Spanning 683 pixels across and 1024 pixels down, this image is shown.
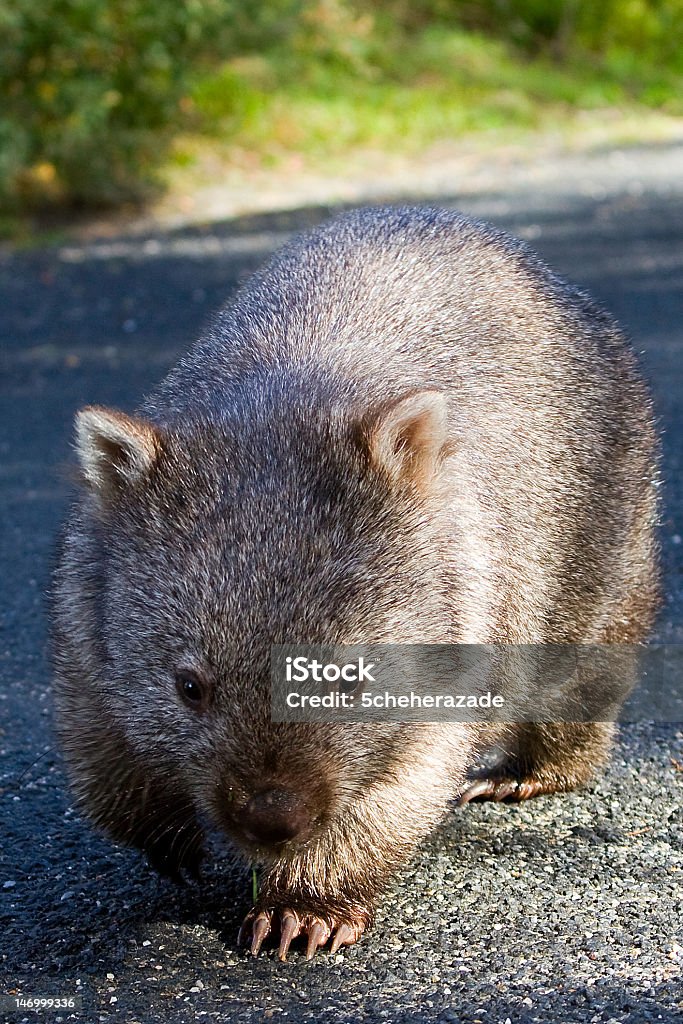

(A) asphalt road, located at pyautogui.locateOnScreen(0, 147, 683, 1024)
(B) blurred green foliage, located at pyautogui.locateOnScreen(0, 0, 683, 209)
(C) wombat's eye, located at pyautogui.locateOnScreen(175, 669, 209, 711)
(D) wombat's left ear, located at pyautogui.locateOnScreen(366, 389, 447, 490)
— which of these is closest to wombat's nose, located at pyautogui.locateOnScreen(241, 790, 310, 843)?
(C) wombat's eye, located at pyautogui.locateOnScreen(175, 669, 209, 711)

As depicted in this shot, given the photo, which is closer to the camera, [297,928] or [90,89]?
[297,928]

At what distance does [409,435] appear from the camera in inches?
109

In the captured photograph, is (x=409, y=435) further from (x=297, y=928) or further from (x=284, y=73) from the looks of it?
(x=284, y=73)

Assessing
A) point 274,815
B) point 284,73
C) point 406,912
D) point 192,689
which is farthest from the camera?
point 284,73

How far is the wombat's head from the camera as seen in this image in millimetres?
2471

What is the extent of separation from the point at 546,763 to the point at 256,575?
1413mm

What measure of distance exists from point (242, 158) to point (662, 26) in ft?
45.6

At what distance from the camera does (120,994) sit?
2715mm

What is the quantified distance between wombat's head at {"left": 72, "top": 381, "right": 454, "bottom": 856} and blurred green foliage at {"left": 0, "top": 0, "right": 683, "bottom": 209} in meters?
8.06

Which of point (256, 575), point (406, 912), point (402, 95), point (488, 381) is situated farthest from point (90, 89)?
point (256, 575)

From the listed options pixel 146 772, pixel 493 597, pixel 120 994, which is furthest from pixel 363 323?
pixel 120 994

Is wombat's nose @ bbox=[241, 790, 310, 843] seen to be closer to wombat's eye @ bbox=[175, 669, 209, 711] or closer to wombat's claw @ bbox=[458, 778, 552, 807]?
wombat's eye @ bbox=[175, 669, 209, 711]

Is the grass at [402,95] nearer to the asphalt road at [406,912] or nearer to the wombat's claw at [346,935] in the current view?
the asphalt road at [406,912]

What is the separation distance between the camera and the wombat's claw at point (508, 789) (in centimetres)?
364
